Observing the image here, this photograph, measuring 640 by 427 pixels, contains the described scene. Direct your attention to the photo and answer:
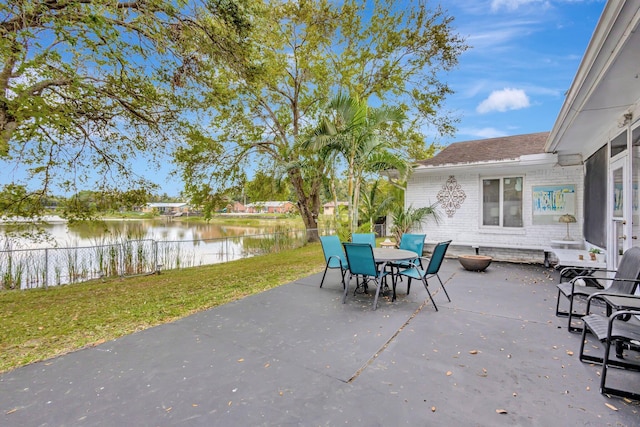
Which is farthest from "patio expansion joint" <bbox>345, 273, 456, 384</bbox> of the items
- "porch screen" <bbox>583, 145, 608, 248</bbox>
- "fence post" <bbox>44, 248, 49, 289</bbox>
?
"fence post" <bbox>44, 248, 49, 289</bbox>

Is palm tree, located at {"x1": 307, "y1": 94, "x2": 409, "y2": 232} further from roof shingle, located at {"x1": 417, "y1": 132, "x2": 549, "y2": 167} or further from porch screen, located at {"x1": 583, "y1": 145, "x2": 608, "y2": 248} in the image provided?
porch screen, located at {"x1": 583, "y1": 145, "x2": 608, "y2": 248}

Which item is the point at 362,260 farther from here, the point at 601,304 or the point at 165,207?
the point at 165,207

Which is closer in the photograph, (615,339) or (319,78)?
(615,339)

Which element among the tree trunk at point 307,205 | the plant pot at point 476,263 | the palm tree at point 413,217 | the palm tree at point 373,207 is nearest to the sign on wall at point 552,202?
the plant pot at point 476,263

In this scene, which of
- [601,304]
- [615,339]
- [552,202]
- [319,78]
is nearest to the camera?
[615,339]

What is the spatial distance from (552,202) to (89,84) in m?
10.4

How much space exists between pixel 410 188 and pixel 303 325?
22.7ft

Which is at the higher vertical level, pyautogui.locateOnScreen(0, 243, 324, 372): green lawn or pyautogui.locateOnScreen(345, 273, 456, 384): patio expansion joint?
pyautogui.locateOnScreen(345, 273, 456, 384): patio expansion joint

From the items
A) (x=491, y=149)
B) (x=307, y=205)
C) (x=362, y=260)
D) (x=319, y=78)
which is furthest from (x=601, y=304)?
(x=307, y=205)

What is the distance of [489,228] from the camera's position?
828 cm

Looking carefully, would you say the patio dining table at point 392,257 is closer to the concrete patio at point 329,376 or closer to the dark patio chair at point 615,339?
the concrete patio at point 329,376

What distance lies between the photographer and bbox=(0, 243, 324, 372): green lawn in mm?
3230

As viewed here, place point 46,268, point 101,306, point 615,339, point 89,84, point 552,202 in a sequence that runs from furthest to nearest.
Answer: point 552,202, point 46,268, point 89,84, point 101,306, point 615,339

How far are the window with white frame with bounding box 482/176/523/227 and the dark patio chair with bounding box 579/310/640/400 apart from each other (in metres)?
5.58
